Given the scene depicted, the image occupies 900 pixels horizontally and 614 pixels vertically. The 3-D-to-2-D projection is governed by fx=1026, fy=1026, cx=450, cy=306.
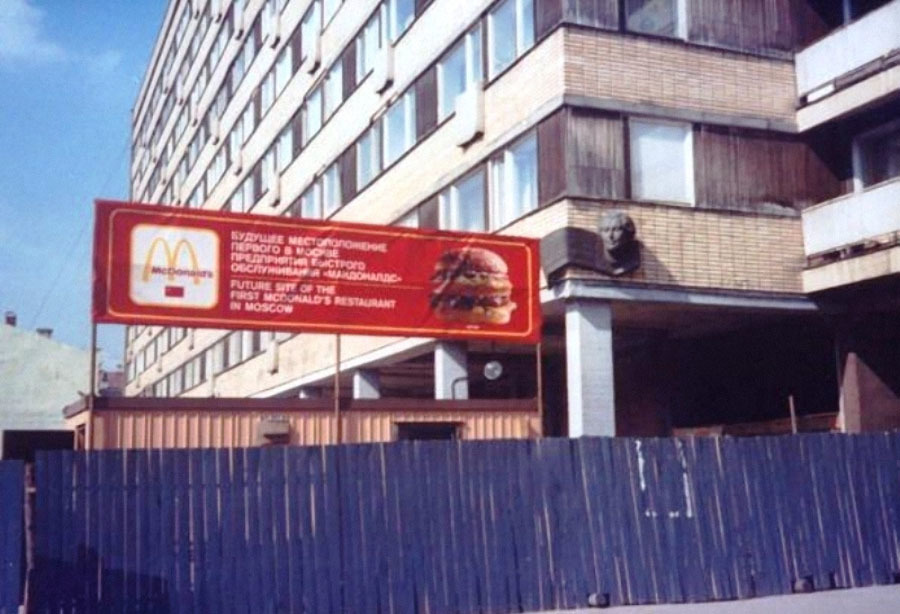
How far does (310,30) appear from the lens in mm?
27891

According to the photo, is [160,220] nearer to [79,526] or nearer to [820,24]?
[79,526]

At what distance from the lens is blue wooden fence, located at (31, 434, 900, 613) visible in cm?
927

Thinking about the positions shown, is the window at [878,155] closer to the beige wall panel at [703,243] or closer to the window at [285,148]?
the beige wall panel at [703,243]

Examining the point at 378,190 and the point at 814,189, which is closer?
the point at 814,189

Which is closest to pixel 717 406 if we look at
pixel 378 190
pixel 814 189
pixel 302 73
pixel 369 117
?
pixel 814 189

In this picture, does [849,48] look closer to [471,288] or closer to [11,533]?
Result: [471,288]

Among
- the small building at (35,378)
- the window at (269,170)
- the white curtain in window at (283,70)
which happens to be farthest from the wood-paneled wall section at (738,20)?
the small building at (35,378)

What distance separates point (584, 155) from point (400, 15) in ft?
27.2

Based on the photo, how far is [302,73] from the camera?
28.3m

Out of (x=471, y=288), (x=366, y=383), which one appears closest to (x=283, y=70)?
(x=366, y=383)

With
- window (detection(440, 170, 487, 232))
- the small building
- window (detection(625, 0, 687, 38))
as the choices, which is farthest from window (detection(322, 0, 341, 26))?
the small building

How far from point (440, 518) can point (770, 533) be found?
3786 millimetres

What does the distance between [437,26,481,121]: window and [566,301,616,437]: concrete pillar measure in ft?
16.7

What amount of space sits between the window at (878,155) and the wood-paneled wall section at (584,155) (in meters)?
4.32
